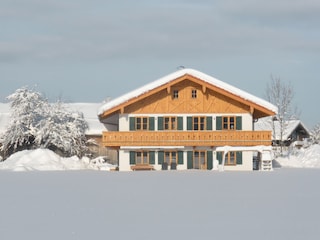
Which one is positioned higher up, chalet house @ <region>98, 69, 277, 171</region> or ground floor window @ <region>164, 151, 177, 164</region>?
chalet house @ <region>98, 69, 277, 171</region>

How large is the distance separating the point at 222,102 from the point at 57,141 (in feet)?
46.4

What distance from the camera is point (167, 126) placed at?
3900 cm

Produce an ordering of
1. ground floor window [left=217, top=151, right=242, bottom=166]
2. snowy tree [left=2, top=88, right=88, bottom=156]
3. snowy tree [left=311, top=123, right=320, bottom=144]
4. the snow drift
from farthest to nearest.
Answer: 1. snowy tree [left=311, top=123, right=320, bottom=144]
2. snowy tree [left=2, top=88, right=88, bottom=156]
3. ground floor window [left=217, top=151, right=242, bottom=166]
4. the snow drift

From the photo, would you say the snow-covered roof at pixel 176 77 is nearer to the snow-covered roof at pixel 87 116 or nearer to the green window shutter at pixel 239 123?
the green window shutter at pixel 239 123

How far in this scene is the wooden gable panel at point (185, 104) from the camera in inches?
1533

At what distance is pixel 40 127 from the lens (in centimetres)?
4769

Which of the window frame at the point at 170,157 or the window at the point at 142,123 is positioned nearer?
the window frame at the point at 170,157

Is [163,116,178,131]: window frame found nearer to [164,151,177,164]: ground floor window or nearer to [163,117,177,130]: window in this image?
[163,117,177,130]: window

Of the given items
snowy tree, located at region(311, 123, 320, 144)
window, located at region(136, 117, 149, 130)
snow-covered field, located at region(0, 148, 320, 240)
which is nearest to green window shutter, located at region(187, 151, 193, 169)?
window, located at region(136, 117, 149, 130)

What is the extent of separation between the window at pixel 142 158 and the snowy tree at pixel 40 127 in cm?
942

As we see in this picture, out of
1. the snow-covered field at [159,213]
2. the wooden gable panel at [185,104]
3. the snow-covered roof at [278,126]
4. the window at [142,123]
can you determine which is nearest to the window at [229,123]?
the wooden gable panel at [185,104]

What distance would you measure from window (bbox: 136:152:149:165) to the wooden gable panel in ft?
8.37

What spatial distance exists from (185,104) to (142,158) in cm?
419

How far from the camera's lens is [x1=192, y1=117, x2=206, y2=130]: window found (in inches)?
1532
